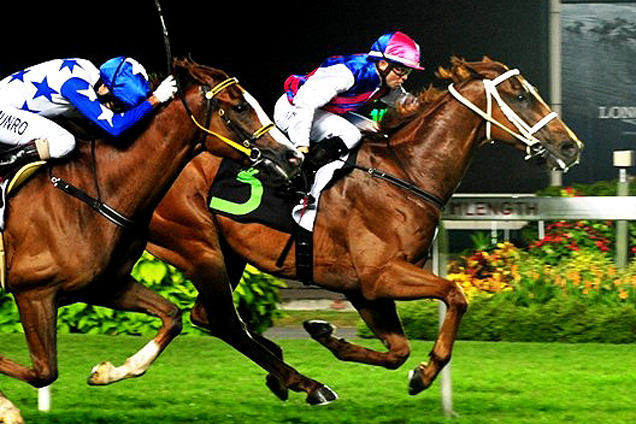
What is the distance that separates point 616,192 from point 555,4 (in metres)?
1.82

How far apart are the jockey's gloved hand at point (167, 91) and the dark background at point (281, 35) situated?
→ 7161 millimetres

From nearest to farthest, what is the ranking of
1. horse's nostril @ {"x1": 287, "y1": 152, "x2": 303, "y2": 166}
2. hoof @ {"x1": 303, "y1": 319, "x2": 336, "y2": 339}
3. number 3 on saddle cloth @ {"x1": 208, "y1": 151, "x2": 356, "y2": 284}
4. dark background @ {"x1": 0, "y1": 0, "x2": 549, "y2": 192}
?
1. horse's nostril @ {"x1": 287, "y1": 152, "x2": 303, "y2": 166}
2. hoof @ {"x1": 303, "y1": 319, "x2": 336, "y2": 339}
3. number 3 on saddle cloth @ {"x1": 208, "y1": 151, "x2": 356, "y2": 284}
4. dark background @ {"x1": 0, "y1": 0, "x2": 549, "y2": 192}

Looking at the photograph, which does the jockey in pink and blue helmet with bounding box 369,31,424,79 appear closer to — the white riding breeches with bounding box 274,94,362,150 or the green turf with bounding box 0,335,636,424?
the white riding breeches with bounding box 274,94,362,150

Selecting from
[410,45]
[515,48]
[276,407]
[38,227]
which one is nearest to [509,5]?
[515,48]

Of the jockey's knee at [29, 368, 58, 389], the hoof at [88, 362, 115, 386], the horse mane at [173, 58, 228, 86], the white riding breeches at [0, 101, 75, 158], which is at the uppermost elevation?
the horse mane at [173, 58, 228, 86]

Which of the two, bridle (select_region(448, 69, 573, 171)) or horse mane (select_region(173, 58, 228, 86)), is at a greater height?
horse mane (select_region(173, 58, 228, 86))

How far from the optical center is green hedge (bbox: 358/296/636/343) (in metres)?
11.1

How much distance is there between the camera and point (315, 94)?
8672mm

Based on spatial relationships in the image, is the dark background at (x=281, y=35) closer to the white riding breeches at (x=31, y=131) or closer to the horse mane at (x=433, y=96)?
the horse mane at (x=433, y=96)

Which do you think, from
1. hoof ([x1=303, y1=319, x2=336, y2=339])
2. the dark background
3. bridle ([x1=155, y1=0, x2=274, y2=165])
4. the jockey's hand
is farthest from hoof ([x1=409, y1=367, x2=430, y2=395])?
the dark background

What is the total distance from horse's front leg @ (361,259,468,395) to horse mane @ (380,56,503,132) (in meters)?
0.99

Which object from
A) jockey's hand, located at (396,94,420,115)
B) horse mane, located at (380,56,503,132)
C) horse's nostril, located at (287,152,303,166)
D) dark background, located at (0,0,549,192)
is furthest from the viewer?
dark background, located at (0,0,549,192)

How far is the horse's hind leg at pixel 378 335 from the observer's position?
8375 mm

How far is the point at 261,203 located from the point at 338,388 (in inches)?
48.8
